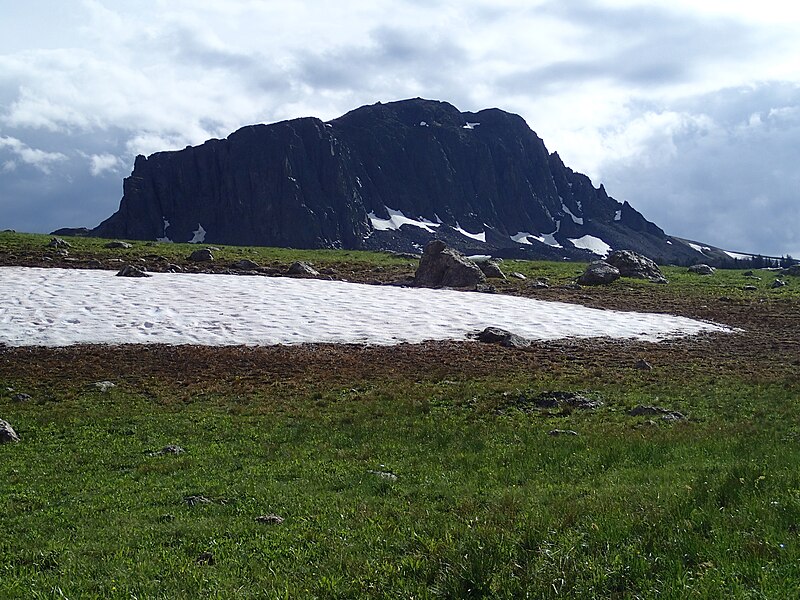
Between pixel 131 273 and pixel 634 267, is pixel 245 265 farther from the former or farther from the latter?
pixel 634 267

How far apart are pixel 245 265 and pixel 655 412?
46.4m

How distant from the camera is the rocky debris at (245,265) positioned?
5873cm

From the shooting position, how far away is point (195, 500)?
40.1ft

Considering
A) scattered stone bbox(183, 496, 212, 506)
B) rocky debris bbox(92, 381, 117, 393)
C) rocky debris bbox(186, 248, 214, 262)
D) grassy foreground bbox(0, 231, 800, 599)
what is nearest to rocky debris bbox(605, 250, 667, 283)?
rocky debris bbox(186, 248, 214, 262)

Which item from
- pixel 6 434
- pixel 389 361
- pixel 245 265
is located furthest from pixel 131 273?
pixel 6 434

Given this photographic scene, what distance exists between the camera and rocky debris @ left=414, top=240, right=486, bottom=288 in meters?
56.4

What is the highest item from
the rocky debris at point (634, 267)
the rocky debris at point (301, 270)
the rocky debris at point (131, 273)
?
the rocky debris at point (634, 267)

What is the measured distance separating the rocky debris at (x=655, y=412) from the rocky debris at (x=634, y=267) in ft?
166

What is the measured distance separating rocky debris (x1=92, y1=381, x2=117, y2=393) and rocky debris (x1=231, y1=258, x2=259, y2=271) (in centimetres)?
3509

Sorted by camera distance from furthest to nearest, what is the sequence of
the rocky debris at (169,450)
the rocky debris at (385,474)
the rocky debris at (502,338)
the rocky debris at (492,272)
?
the rocky debris at (492,272) → the rocky debris at (502,338) → the rocky debris at (169,450) → the rocky debris at (385,474)

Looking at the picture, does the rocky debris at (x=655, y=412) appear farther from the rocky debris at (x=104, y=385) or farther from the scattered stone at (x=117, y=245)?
the scattered stone at (x=117, y=245)

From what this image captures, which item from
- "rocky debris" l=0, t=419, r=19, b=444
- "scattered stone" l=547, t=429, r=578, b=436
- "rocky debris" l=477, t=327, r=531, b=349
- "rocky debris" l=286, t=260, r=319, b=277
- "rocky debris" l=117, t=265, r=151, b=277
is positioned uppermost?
"rocky debris" l=286, t=260, r=319, b=277

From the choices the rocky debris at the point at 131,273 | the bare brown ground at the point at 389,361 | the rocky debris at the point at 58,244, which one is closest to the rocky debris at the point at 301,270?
the rocky debris at the point at 131,273

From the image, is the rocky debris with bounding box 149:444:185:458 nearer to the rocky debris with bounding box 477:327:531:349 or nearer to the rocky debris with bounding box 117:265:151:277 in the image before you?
the rocky debris with bounding box 477:327:531:349
